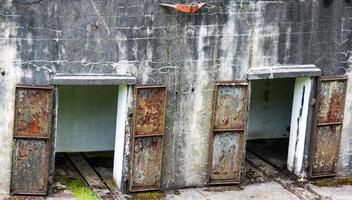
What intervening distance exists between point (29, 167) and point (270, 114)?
5.46 metres

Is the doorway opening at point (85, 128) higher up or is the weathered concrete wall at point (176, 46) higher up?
the weathered concrete wall at point (176, 46)

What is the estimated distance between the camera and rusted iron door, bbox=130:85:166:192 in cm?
1141

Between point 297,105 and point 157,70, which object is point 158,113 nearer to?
point 157,70

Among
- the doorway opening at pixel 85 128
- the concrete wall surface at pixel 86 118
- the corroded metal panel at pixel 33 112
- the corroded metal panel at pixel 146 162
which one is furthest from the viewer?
the concrete wall surface at pixel 86 118

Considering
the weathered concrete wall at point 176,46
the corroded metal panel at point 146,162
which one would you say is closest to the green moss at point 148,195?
the corroded metal panel at point 146,162

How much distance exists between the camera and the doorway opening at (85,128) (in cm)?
1304

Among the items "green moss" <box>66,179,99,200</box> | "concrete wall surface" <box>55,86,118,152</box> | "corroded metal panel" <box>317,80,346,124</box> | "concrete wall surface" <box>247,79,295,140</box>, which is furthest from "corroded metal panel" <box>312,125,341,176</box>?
"green moss" <box>66,179,99,200</box>

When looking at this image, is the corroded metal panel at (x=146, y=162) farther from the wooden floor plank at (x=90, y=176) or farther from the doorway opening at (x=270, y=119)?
the doorway opening at (x=270, y=119)

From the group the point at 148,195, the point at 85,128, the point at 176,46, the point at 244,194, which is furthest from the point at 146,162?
the point at 85,128

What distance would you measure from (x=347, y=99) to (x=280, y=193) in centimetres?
195

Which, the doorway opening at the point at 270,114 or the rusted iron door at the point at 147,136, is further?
the doorway opening at the point at 270,114

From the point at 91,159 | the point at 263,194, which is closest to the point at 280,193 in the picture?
the point at 263,194

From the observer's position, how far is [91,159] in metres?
13.2

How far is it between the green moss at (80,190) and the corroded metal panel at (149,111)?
1.24 m
